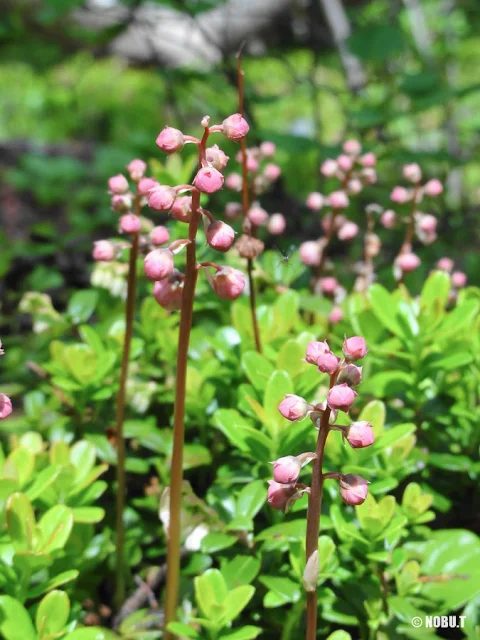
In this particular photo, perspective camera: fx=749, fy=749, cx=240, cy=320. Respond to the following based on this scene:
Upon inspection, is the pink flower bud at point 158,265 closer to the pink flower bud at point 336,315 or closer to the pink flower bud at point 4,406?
the pink flower bud at point 4,406

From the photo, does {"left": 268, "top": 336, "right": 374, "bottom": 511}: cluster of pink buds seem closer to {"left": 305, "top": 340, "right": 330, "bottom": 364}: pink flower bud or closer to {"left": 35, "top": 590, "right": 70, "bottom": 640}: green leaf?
{"left": 305, "top": 340, "right": 330, "bottom": 364}: pink flower bud

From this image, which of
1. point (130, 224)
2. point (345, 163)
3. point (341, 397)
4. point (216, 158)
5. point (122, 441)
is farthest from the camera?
point (345, 163)

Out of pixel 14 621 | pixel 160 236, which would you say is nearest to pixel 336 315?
pixel 160 236

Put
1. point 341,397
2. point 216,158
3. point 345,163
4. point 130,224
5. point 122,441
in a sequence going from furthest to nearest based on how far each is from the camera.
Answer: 1. point 345,163
2. point 122,441
3. point 130,224
4. point 216,158
5. point 341,397

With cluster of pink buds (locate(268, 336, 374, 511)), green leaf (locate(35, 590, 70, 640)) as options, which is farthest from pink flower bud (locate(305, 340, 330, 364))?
green leaf (locate(35, 590, 70, 640))

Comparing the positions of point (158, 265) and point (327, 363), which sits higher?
point (158, 265)

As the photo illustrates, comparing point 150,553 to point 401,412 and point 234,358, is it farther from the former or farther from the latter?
point 401,412

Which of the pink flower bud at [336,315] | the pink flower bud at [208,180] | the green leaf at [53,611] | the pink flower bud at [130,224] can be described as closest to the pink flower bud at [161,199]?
the pink flower bud at [208,180]

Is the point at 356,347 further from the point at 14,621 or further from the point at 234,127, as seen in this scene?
the point at 14,621
